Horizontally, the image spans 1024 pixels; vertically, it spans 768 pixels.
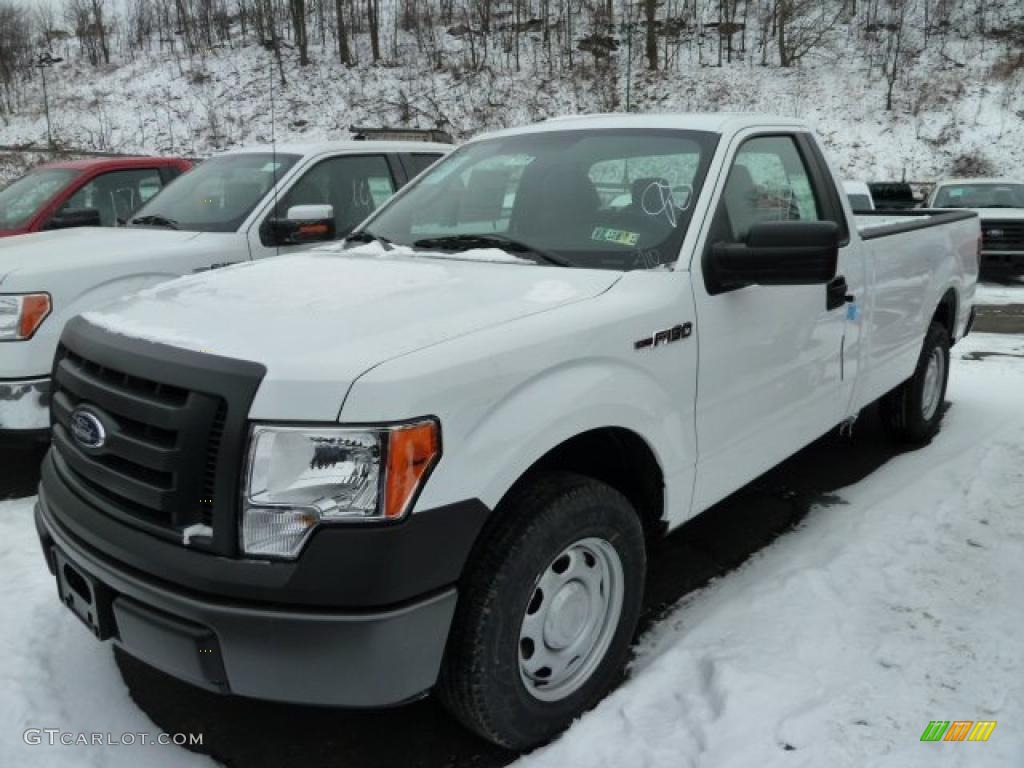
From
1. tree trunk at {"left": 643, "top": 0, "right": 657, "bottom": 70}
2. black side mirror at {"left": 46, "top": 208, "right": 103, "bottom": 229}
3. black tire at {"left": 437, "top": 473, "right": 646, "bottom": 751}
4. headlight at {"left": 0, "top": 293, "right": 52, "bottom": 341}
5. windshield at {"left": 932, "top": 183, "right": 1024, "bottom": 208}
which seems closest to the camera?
black tire at {"left": 437, "top": 473, "right": 646, "bottom": 751}

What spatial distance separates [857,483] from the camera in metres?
4.72

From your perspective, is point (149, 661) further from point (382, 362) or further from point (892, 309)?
point (892, 309)

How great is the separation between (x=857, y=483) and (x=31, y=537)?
4.22 metres

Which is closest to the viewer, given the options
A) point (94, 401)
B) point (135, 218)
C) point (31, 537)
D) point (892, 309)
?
point (94, 401)

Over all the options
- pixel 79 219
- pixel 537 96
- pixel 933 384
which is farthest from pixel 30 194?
pixel 537 96

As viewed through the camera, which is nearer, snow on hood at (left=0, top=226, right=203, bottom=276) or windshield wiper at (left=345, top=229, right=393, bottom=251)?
windshield wiper at (left=345, top=229, right=393, bottom=251)

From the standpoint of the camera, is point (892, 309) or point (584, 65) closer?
point (892, 309)

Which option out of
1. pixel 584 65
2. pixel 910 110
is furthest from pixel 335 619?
pixel 584 65

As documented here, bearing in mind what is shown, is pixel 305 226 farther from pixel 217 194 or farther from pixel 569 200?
pixel 569 200

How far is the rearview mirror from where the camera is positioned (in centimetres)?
488

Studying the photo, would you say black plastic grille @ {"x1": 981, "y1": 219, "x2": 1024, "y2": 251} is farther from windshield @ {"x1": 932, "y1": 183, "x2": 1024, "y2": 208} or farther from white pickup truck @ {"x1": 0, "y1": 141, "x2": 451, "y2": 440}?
white pickup truck @ {"x1": 0, "y1": 141, "x2": 451, "y2": 440}

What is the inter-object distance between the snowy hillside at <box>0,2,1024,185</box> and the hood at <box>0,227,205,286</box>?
2239 cm

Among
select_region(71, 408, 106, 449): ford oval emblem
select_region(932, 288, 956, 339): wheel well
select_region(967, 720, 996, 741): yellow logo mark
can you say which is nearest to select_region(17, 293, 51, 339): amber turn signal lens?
select_region(71, 408, 106, 449): ford oval emblem

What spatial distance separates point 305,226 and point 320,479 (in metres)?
3.33
